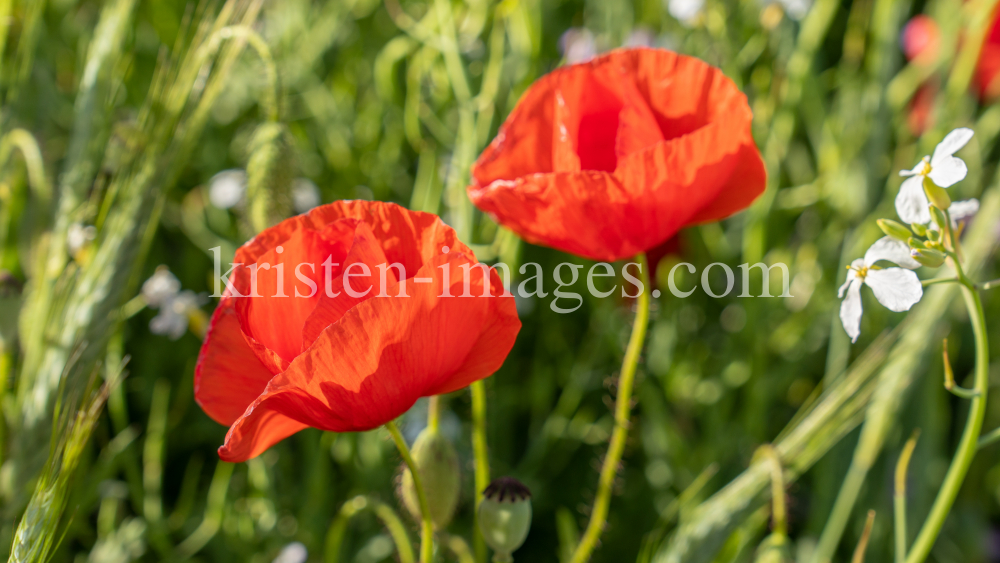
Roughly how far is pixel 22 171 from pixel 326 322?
17.6 inches

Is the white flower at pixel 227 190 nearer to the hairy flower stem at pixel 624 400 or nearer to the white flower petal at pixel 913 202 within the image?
the hairy flower stem at pixel 624 400

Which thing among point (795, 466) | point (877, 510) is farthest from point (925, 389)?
point (795, 466)

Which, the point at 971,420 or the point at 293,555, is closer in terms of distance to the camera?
the point at 971,420

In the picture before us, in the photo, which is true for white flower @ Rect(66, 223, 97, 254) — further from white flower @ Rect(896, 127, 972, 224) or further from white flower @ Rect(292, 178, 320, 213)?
white flower @ Rect(896, 127, 972, 224)

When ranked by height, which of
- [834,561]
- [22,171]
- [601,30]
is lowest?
[834,561]

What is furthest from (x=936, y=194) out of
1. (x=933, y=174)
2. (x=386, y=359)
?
(x=386, y=359)

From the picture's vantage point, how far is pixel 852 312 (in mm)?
315

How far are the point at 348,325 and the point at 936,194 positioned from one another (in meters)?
0.25

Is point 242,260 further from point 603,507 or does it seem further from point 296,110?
point 296,110

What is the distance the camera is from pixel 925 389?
61 centimetres

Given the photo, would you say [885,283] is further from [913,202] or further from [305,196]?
[305,196]

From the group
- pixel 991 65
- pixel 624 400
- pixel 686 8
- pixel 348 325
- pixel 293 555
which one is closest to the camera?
pixel 348 325

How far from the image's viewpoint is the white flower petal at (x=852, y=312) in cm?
31

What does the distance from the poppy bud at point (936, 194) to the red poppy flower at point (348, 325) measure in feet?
0.59
